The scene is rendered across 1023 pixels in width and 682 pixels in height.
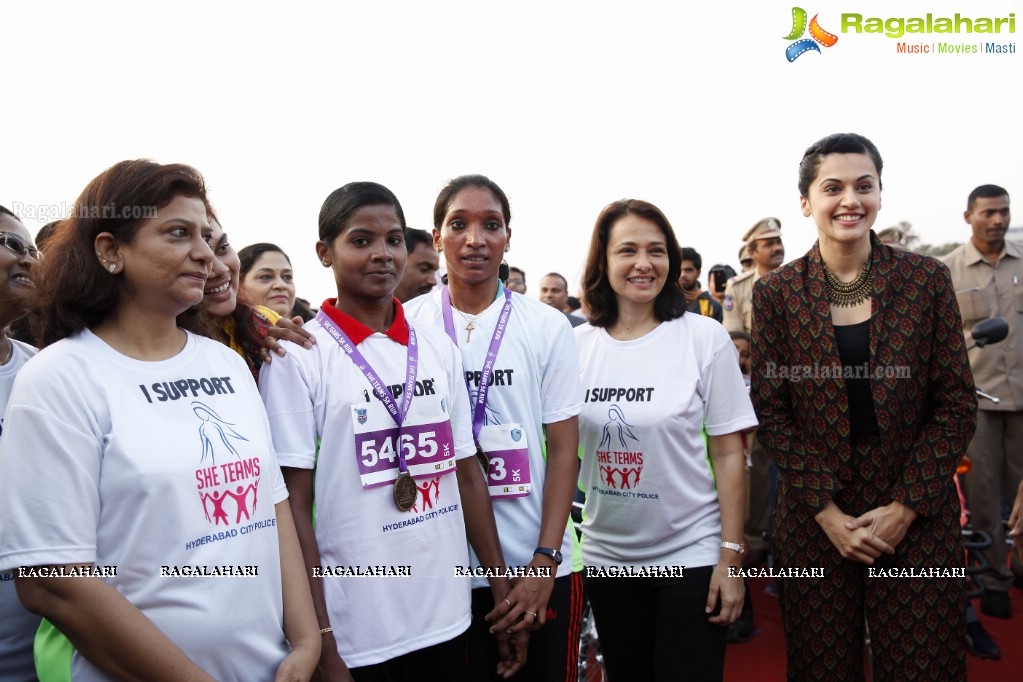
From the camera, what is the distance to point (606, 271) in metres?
3.06

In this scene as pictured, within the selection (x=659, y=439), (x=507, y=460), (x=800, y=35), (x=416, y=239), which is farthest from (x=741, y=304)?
(x=507, y=460)

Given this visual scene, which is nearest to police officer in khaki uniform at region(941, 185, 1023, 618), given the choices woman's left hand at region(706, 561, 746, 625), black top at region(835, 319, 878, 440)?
black top at region(835, 319, 878, 440)

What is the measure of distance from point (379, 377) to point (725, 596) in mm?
1457

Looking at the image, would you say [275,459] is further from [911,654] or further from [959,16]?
[959,16]

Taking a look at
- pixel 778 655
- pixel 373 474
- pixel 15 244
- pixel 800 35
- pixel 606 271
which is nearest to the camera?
pixel 373 474

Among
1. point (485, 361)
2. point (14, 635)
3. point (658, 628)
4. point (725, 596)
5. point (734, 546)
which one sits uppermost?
point (485, 361)

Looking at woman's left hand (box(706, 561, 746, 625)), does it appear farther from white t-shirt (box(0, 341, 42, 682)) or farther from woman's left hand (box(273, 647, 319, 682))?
white t-shirt (box(0, 341, 42, 682))

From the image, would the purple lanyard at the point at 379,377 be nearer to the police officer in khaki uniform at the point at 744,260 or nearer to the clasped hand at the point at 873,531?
the clasped hand at the point at 873,531

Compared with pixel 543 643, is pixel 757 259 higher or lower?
higher

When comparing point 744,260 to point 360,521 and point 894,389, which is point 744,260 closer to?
point 894,389

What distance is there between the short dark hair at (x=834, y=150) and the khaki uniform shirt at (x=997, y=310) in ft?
9.43

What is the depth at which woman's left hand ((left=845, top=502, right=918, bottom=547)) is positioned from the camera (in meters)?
2.52

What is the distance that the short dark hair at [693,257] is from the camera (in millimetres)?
6391

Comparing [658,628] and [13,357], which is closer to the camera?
[13,357]
